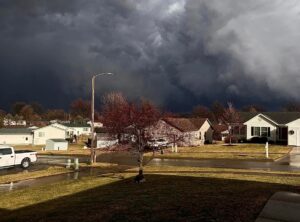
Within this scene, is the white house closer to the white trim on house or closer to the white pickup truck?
the white trim on house

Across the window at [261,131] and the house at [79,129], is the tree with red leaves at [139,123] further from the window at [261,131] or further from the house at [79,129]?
the house at [79,129]

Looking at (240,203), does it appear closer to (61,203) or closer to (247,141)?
(61,203)

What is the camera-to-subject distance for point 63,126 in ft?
260

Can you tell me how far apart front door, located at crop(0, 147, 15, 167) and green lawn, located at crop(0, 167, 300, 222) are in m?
10.3

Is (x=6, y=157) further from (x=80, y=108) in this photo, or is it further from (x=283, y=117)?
(x=80, y=108)

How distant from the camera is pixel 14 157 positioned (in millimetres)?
31266

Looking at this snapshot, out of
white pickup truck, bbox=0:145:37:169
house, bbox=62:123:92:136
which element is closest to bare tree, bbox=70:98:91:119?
house, bbox=62:123:92:136

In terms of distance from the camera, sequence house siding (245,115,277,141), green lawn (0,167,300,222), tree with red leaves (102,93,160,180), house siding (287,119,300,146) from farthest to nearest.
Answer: house siding (245,115,277,141)
house siding (287,119,300,146)
tree with red leaves (102,93,160,180)
green lawn (0,167,300,222)

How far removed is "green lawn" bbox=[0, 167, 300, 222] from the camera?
11898 millimetres

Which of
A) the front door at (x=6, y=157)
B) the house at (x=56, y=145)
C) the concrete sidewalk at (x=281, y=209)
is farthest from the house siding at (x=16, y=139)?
the concrete sidewalk at (x=281, y=209)

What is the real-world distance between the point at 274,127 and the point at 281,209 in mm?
47538

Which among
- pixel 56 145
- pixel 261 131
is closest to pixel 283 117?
pixel 261 131

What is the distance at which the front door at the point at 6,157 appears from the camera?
30125 millimetres

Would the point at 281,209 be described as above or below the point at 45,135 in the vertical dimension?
below
